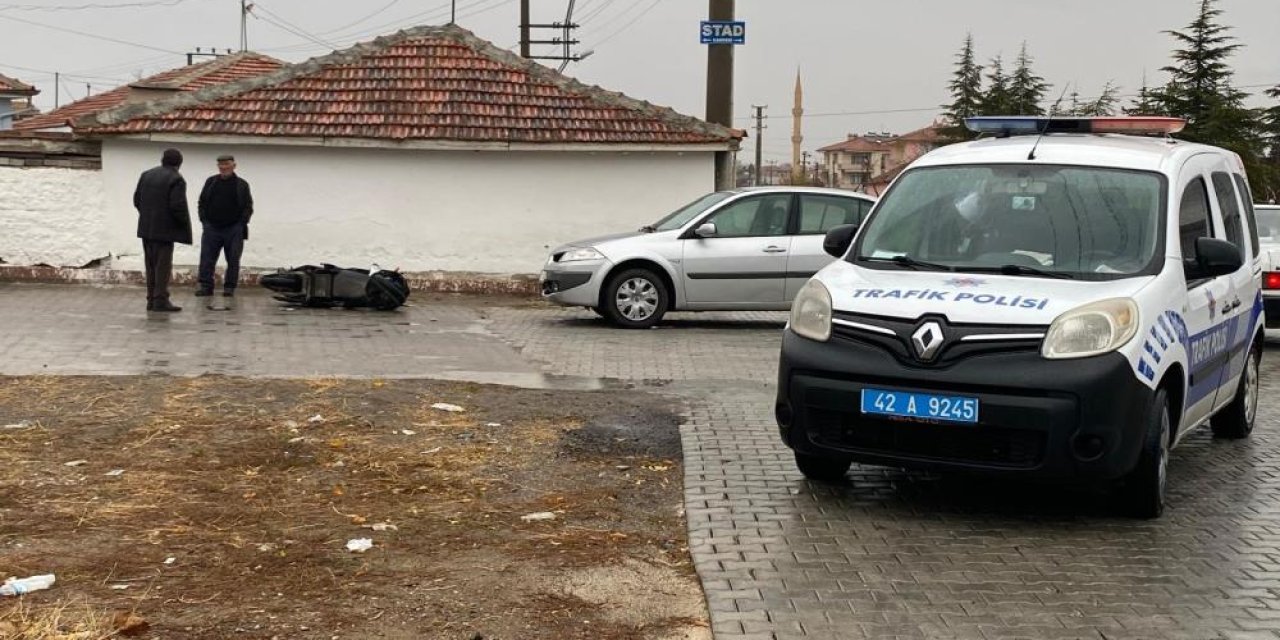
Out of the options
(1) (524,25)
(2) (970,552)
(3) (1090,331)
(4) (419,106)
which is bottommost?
(2) (970,552)

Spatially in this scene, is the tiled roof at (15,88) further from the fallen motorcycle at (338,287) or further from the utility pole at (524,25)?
the fallen motorcycle at (338,287)

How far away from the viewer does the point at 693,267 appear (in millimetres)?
15141

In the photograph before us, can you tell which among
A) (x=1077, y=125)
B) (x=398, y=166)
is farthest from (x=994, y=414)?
(x=398, y=166)

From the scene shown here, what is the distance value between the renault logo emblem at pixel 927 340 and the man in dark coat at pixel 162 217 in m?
10.4

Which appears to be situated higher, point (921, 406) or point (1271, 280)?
point (1271, 280)

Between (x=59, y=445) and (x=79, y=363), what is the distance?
11.7 ft

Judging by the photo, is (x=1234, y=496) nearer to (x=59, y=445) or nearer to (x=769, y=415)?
(x=769, y=415)

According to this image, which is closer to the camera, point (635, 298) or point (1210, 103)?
point (635, 298)

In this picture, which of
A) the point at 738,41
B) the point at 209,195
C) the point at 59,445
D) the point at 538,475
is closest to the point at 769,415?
the point at 538,475

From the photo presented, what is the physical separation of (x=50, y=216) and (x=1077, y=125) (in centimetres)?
1498

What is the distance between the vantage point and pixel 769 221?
15383 mm

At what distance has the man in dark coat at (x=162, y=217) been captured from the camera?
1462 cm

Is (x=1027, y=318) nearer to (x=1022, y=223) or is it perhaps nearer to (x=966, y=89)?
(x=1022, y=223)

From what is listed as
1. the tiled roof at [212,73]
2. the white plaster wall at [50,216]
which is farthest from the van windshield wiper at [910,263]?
the tiled roof at [212,73]
